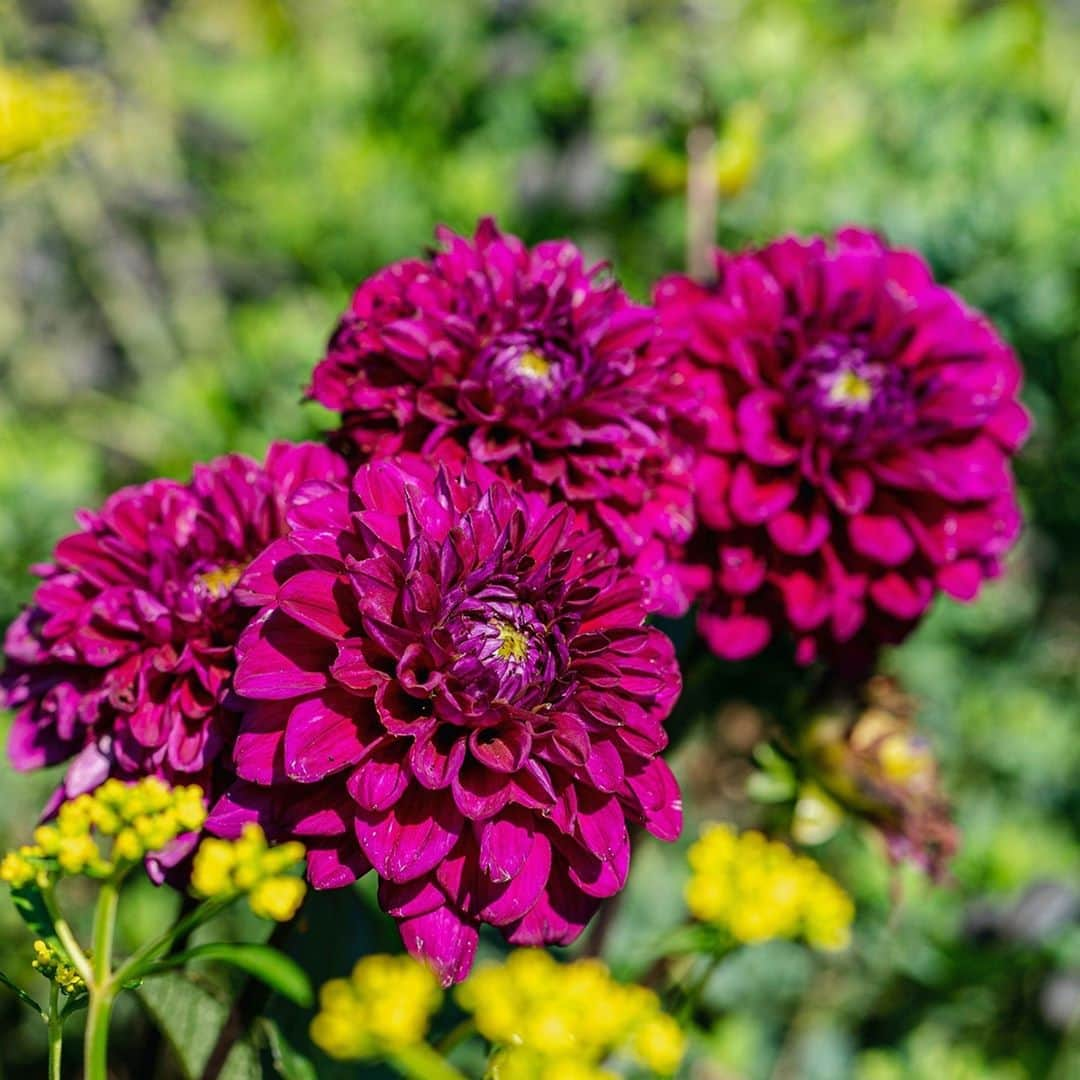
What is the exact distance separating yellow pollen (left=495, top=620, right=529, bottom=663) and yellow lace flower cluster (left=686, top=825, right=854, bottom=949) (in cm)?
13

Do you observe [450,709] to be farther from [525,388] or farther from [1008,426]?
[1008,426]

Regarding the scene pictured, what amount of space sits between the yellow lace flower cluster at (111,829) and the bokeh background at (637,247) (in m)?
0.32

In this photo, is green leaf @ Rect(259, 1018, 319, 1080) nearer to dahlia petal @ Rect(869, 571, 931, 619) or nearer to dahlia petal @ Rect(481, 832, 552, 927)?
dahlia petal @ Rect(481, 832, 552, 927)

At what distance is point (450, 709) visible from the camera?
1.72ft

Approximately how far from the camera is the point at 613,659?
551 mm

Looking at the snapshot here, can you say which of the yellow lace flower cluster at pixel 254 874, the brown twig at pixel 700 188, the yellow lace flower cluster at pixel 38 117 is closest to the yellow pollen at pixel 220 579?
the yellow lace flower cluster at pixel 254 874

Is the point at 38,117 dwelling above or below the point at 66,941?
above

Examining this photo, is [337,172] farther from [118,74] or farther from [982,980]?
[982,980]

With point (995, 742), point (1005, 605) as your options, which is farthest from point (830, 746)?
point (1005, 605)

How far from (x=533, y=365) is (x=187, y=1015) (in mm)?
415

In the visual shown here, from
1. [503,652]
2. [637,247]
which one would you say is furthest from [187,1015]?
[637,247]

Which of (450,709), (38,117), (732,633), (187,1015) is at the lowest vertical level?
(187,1015)

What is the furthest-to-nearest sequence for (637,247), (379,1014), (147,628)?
(637,247) < (147,628) < (379,1014)

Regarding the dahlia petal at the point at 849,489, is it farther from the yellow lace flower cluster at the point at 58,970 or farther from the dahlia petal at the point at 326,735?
the yellow lace flower cluster at the point at 58,970
